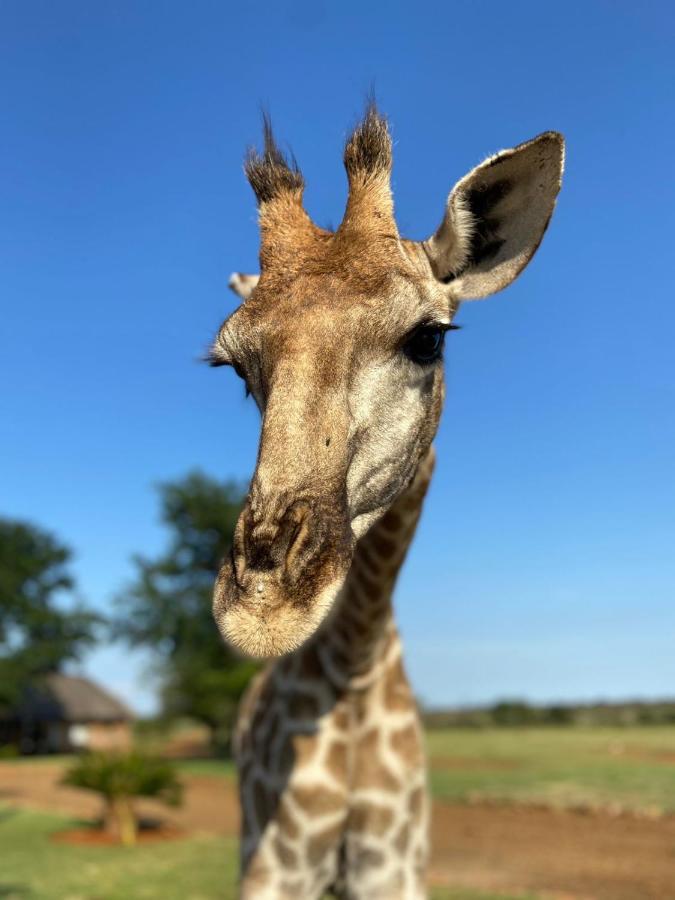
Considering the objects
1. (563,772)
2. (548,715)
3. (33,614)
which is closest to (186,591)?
(33,614)

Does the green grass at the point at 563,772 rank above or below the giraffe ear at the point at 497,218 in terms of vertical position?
below

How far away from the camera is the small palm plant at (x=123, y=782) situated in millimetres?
16016

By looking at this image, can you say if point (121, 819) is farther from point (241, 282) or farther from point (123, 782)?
point (241, 282)

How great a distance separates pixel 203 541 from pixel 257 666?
8.52m

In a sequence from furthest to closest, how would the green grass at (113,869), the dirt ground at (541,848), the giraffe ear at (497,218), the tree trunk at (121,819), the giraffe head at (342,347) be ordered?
the tree trunk at (121,819) → the dirt ground at (541,848) → the green grass at (113,869) → the giraffe ear at (497,218) → the giraffe head at (342,347)

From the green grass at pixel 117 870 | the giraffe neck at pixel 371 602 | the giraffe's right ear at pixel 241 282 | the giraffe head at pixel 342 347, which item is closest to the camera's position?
the giraffe head at pixel 342 347

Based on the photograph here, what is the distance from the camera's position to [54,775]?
102 ft

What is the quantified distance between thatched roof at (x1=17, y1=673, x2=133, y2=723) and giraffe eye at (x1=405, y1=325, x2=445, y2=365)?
45.6m

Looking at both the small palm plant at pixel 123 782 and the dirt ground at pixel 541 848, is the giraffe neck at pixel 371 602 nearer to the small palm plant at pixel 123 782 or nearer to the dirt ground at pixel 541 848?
the dirt ground at pixel 541 848

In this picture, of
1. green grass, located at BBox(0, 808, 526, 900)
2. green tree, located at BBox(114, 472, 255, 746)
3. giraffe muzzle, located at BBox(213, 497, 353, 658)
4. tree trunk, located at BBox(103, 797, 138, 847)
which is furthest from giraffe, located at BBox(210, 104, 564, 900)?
green tree, located at BBox(114, 472, 255, 746)

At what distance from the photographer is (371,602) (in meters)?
4.20

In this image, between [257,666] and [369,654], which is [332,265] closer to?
[369,654]

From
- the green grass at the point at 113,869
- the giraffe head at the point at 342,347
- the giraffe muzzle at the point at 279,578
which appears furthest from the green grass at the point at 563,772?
the giraffe muzzle at the point at 279,578

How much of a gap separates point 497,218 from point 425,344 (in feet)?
2.44
